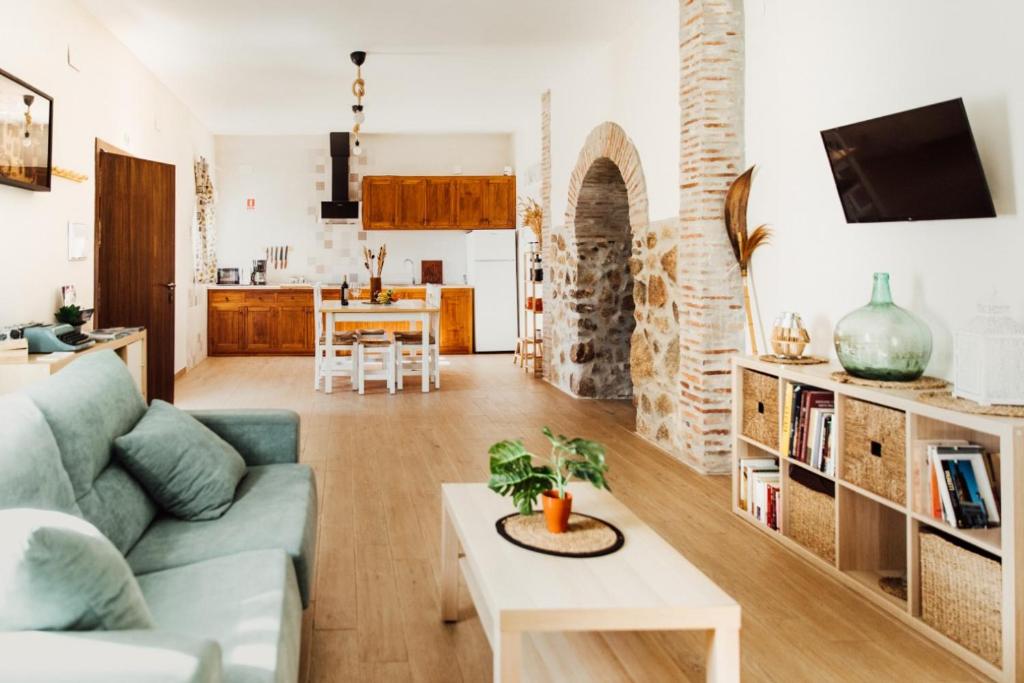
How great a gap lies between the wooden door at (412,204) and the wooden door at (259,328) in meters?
2.20

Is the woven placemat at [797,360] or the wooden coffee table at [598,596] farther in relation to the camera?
the woven placemat at [797,360]

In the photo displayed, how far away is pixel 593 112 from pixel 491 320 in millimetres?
4975

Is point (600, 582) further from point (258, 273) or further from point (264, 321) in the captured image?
point (258, 273)

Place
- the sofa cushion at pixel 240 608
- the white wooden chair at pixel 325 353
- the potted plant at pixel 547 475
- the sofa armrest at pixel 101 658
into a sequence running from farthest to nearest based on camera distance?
the white wooden chair at pixel 325 353, the potted plant at pixel 547 475, the sofa cushion at pixel 240 608, the sofa armrest at pixel 101 658

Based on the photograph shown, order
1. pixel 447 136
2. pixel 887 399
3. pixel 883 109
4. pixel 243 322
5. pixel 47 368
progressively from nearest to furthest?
1. pixel 887 399
2. pixel 883 109
3. pixel 47 368
4. pixel 243 322
5. pixel 447 136

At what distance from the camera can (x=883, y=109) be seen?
11.9 feet

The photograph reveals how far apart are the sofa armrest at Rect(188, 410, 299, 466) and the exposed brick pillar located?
261 cm

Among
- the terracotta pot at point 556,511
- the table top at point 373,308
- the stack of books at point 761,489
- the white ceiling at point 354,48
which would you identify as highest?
the white ceiling at point 354,48

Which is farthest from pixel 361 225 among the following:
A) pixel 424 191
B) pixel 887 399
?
pixel 887 399

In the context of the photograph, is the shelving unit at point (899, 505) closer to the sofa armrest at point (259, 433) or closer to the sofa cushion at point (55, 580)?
the sofa armrest at point (259, 433)

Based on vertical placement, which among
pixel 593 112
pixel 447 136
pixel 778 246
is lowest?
pixel 778 246

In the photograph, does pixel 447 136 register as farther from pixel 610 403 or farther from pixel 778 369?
pixel 778 369

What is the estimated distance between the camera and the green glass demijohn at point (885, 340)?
10.7 ft

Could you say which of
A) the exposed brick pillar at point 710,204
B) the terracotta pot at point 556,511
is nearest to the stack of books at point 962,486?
the terracotta pot at point 556,511
